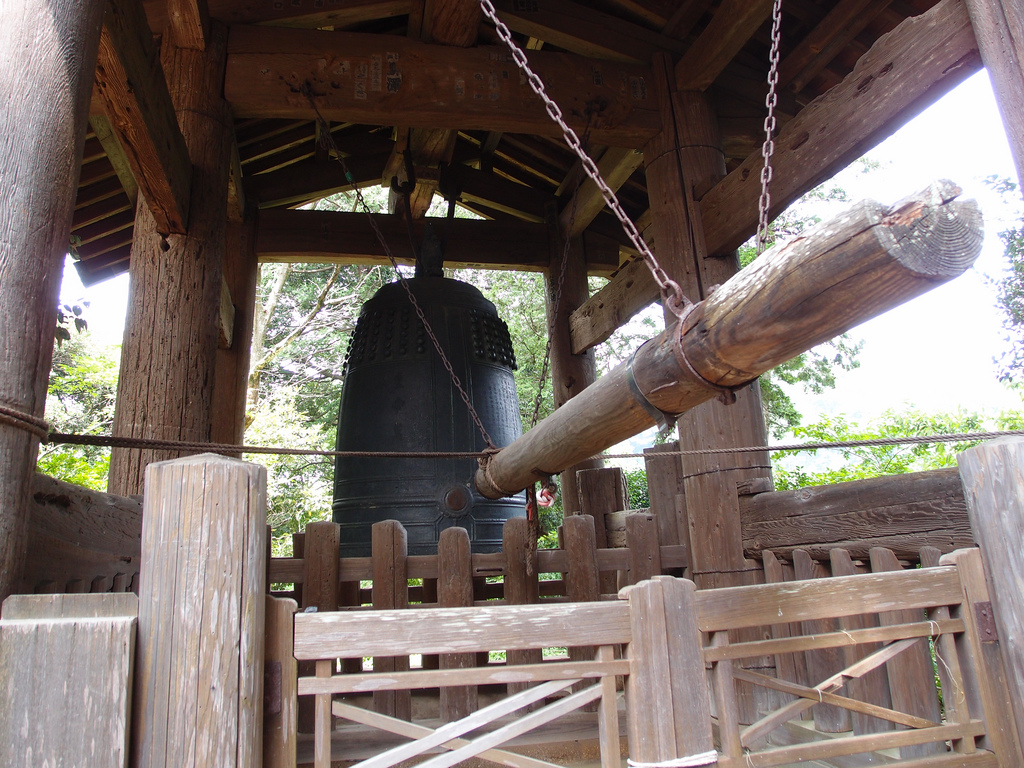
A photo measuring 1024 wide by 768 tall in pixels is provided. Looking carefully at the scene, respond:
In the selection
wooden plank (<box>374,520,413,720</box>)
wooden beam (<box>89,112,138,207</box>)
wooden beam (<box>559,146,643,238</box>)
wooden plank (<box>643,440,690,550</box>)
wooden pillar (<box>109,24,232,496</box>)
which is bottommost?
wooden plank (<box>374,520,413,720</box>)

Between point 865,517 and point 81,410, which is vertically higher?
point 81,410

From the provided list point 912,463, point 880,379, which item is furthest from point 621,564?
point 880,379

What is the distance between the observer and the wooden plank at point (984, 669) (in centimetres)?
149

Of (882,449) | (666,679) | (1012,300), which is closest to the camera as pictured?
(666,679)

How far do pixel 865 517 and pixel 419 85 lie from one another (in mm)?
2732

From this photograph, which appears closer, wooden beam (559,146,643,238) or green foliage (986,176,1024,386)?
wooden beam (559,146,643,238)

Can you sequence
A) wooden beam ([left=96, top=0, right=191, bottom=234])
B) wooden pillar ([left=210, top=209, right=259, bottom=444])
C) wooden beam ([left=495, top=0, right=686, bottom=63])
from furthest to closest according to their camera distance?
wooden pillar ([left=210, top=209, right=259, bottom=444]) → wooden beam ([left=495, top=0, right=686, bottom=63]) → wooden beam ([left=96, top=0, right=191, bottom=234])

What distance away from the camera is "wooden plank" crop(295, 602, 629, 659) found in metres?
1.24

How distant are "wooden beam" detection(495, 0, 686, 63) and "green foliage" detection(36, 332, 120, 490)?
6.13m

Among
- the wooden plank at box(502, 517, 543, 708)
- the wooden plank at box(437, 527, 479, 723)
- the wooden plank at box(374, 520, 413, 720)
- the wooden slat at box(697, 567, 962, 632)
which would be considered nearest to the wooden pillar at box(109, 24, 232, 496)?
the wooden plank at box(374, 520, 413, 720)

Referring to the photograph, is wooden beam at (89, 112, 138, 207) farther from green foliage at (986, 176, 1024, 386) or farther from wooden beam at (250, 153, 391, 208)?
green foliage at (986, 176, 1024, 386)

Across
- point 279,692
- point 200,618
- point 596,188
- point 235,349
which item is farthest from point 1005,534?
point 235,349

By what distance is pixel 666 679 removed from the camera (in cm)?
136

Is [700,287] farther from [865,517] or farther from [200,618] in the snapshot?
[200,618]
